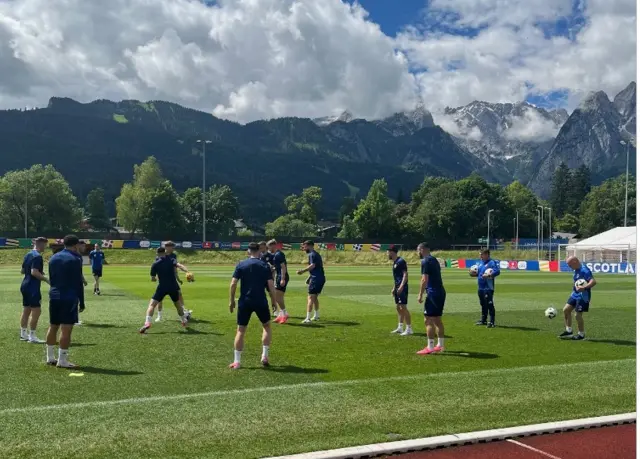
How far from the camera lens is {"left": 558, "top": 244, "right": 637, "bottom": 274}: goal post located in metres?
46.0

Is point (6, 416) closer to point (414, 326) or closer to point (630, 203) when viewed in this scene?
point (414, 326)

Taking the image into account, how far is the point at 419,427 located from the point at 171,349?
639 cm

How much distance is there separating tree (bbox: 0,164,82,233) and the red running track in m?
96.6

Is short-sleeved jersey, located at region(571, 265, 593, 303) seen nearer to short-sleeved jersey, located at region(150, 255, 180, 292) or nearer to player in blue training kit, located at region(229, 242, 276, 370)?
player in blue training kit, located at region(229, 242, 276, 370)

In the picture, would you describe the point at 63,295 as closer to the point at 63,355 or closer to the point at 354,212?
the point at 63,355

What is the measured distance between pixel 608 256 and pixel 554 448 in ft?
164

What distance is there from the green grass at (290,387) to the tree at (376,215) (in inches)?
3838

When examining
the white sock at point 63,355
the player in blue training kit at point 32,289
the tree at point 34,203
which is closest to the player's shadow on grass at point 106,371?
the white sock at point 63,355

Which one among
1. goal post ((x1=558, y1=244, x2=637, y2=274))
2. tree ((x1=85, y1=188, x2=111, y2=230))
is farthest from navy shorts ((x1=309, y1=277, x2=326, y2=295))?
tree ((x1=85, y1=188, x2=111, y2=230))

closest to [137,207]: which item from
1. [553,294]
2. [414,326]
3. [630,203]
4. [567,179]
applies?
[630,203]

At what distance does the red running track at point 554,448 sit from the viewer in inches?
243

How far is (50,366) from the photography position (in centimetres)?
1013

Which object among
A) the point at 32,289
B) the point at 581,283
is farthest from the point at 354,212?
the point at 32,289

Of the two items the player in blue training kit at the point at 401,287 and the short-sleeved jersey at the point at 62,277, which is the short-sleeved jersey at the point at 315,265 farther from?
the short-sleeved jersey at the point at 62,277
